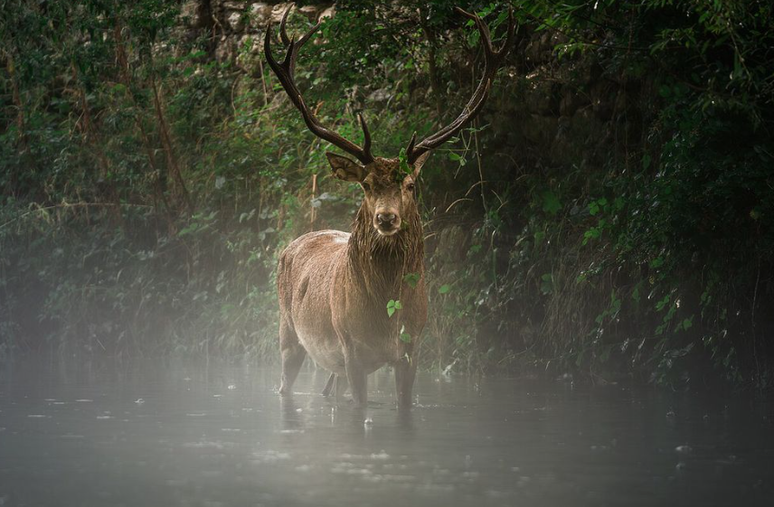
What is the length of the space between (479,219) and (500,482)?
6355 millimetres

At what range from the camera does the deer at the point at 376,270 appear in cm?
743

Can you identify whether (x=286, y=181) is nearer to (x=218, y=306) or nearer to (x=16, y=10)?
(x=218, y=306)

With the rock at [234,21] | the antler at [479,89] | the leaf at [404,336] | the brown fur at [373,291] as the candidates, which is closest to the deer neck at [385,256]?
the brown fur at [373,291]

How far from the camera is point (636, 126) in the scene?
10.1 metres

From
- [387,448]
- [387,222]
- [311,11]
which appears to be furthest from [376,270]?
[311,11]

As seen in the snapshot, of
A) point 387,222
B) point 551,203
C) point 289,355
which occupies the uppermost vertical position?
point 551,203

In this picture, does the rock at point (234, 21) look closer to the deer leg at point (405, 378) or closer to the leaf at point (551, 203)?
the leaf at point (551, 203)

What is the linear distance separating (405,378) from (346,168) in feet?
5.22

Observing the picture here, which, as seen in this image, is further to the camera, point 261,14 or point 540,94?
point 261,14

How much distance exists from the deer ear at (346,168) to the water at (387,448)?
1.67m

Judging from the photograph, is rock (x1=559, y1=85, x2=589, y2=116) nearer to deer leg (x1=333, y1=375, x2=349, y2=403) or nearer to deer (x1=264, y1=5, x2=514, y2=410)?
deer (x1=264, y1=5, x2=514, y2=410)

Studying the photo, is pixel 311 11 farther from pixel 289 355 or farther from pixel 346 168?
pixel 346 168

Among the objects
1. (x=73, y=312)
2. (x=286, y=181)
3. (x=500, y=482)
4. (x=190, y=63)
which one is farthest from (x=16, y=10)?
(x=500, y=482)

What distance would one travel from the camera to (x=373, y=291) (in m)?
7.69
